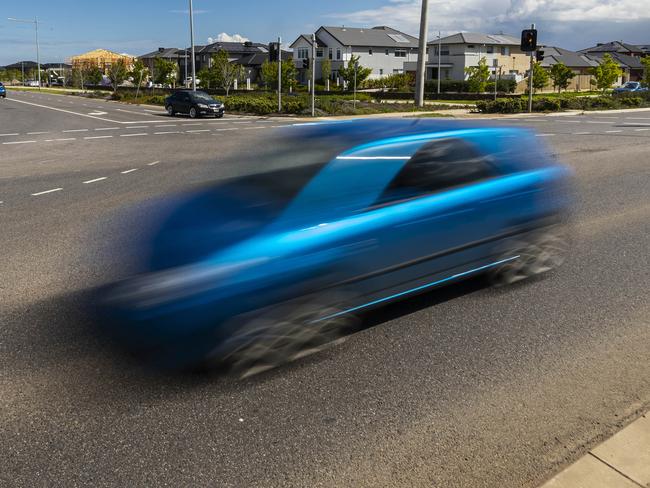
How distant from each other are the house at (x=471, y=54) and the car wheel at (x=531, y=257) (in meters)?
94.6

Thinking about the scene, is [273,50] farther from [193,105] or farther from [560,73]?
[560,73]

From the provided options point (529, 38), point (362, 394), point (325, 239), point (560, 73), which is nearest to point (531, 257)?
point (325, 239)

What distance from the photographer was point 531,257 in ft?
21.0

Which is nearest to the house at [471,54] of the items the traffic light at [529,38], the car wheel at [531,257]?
the traffic light at [529,38]

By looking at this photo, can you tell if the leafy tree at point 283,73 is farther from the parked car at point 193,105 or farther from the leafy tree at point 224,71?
the parked car at point 193,105

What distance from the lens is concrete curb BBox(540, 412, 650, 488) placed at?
3221 mm

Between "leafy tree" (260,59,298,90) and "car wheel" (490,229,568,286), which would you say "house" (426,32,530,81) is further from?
"car wheel" (490,229,568,286)

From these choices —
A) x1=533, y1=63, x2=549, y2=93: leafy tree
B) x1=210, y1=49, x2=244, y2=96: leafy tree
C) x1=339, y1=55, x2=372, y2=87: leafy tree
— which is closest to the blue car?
x1=210, y1=49, x2=244, y2=96: leafy tree

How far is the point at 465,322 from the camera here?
17.5 feet

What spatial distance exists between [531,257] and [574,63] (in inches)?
4256

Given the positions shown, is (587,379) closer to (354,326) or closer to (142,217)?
(354,326)

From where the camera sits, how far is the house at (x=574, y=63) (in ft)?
307

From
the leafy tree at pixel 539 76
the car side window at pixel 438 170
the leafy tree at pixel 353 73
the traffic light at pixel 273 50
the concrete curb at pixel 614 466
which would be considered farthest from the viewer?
the leafy tree at pixel 353 73

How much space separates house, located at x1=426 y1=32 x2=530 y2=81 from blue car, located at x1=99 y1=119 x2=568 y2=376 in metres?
95.2
